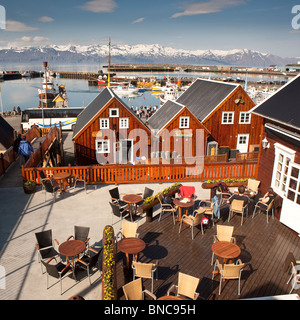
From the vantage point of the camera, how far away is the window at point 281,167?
40.4ft

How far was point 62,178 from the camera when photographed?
49.8 ft

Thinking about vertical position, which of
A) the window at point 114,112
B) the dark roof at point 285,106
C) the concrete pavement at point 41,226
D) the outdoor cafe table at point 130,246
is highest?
the dark roof at point 285,106

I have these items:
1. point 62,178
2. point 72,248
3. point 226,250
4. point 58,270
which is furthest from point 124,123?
point 226,250

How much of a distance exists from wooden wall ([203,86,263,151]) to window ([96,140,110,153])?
9.45 meters

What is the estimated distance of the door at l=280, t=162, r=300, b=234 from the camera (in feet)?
38.0

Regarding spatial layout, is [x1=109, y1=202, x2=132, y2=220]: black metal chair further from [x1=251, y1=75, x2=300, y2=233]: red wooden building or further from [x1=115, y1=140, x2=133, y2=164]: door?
[x1=115, y1=140, x2=133, y2=164]: door

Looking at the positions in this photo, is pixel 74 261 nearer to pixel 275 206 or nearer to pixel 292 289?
pixel 292 289

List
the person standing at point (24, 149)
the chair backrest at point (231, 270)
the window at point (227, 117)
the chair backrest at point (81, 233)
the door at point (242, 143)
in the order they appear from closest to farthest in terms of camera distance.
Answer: the chair backrest at point (231, 270)
the chair backrest at point (81, 233)
the person standing at point (24, 149)
the window at point (227, 117)
the door at point (242, 143)

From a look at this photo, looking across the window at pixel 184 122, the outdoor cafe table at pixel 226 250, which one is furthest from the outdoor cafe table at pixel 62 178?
the window at pixel 184 122

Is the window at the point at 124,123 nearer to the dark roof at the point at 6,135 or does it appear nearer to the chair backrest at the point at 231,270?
the dark roof at the point at 6,135

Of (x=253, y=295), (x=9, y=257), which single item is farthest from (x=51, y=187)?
(x=253, y=295)

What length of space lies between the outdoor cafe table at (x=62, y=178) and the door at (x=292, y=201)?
1059 cm

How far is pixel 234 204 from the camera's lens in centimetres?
1234

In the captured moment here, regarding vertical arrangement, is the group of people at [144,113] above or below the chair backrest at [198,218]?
above
